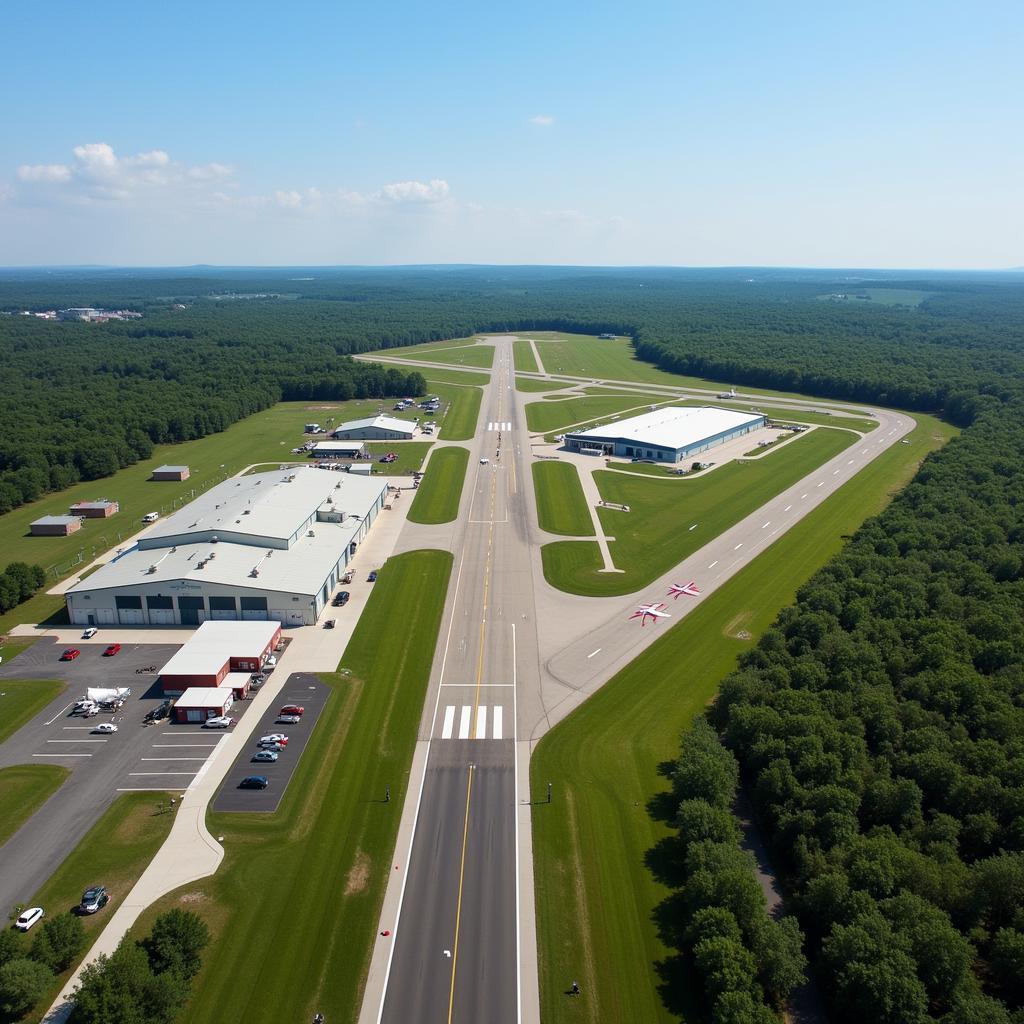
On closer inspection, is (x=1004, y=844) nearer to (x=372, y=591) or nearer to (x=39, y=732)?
(x=372, y=591)

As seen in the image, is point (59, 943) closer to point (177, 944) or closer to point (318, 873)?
point (177, 944)

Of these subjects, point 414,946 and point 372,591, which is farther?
point 372,591

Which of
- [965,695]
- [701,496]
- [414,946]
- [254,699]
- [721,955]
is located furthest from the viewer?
[701,496]

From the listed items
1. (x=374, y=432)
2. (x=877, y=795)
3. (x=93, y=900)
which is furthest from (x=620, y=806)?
(x=374, y=432)

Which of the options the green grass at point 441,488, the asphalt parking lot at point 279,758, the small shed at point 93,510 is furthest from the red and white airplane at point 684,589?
the small shed at point 93,510

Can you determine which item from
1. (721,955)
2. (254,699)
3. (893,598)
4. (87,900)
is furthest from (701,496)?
(87,900)

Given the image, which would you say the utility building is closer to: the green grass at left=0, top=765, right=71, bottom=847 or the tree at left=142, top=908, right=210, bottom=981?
the green grass at left=0, top=765, right=71, bottom=847

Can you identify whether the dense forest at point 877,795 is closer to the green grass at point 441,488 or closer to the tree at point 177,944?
the tree at point 177,944
